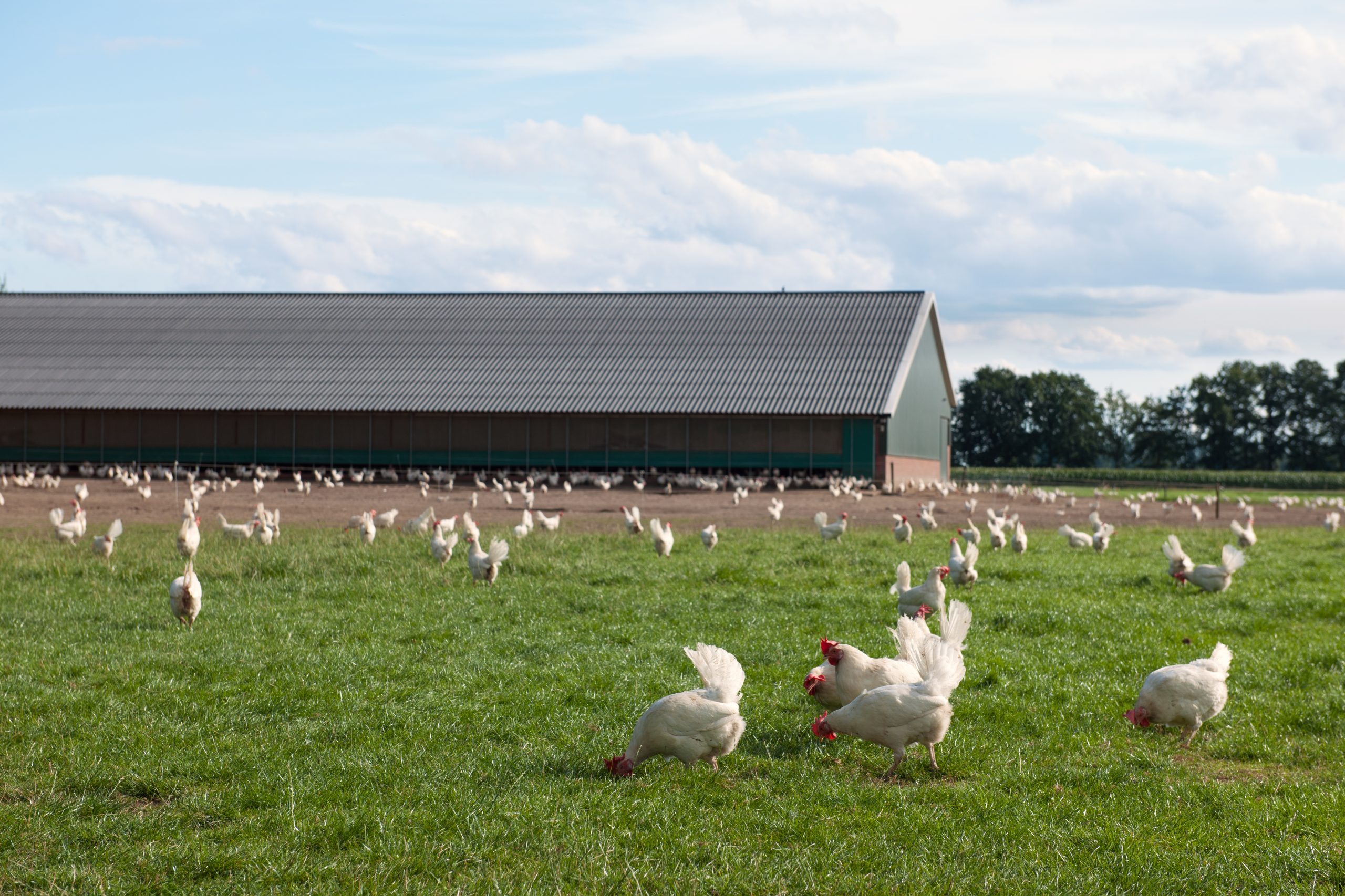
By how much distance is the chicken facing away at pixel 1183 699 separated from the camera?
8266 millimetres

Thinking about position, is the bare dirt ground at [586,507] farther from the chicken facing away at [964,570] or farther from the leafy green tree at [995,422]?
the leafy green tree at [995,422]

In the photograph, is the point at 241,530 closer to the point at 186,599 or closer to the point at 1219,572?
the point at 186,599

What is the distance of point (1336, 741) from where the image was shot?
8375 mm

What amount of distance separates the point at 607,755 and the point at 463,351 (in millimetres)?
48581

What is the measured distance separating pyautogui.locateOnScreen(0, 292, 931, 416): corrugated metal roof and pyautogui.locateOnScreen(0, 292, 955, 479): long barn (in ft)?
0.43

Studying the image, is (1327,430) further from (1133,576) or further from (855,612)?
(855,612)

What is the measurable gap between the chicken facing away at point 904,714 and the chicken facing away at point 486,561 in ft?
29.2

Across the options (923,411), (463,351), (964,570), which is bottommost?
(964,570)

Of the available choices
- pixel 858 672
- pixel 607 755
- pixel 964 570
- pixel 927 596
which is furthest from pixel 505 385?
pixel 607 755

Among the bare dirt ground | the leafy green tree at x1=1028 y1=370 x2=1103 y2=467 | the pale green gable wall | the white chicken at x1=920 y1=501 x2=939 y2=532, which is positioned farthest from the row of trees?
the white chicken at x1=920 y1=501 x2=939 y2=532

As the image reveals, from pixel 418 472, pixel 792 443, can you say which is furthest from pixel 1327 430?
pixel 418 472

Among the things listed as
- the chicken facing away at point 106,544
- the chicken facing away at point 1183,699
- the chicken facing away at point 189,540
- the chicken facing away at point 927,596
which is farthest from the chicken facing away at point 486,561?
the chicken facing away at point 1183,699

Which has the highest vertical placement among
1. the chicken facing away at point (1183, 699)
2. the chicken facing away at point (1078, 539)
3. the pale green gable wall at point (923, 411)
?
the pale green gable wall at point (923, 411)

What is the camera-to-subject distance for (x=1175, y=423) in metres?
99.2
